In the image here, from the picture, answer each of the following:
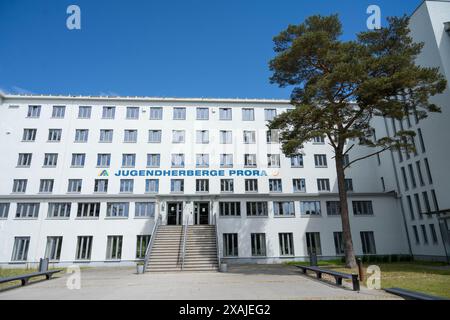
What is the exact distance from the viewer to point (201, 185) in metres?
28.3

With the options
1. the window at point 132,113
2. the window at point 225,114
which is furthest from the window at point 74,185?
the window at point 225,114

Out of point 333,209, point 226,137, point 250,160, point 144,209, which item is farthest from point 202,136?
point 333,209

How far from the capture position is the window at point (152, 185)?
2766cm

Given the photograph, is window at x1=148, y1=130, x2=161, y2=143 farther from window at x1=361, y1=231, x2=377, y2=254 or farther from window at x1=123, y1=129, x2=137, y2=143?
window at x1=361, y1=231, x2=377, y2=254

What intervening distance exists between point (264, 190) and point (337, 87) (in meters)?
13.7

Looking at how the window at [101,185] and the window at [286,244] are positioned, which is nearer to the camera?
the window at [286,244]

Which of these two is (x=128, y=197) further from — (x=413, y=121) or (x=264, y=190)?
(x=413, y=121)

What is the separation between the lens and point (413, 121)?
25062 mm

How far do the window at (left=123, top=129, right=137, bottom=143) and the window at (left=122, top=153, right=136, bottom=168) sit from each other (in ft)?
5.18

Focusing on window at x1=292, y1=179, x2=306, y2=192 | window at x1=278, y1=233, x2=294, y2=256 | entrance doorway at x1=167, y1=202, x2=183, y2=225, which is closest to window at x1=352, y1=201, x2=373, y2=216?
window at x1=292, y1=179, x2=306, y2=192

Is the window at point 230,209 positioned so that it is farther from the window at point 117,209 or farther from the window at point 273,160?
the window at point 117,209

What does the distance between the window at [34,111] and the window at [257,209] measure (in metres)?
24.8

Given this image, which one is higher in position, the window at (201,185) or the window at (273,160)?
the window at (273,160)

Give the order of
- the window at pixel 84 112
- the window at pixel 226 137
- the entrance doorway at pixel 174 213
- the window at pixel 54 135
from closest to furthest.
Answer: the entrance doorway at pixel 174 213
the window at pixel 54 135
the window at pixel 84 112
the window at pixel 226 137
